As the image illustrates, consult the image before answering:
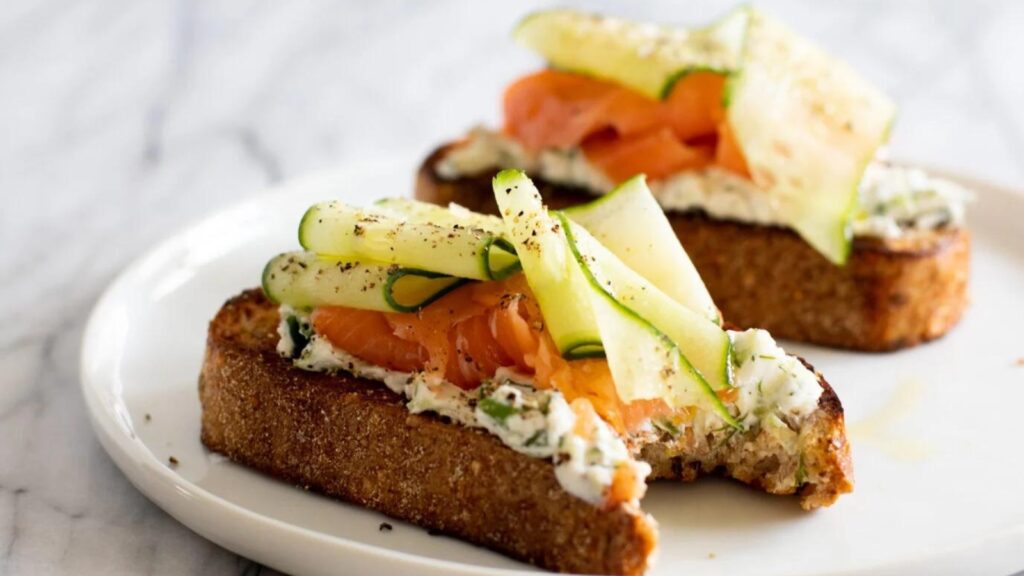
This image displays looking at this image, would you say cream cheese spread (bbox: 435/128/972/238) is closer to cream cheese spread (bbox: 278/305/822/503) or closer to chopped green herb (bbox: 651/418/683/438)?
cream cheese spread (bbox: 278/305/822/503)

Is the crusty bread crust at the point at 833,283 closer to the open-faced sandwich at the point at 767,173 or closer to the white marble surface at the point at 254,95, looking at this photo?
the open-faced sandwich at the point at 767,173

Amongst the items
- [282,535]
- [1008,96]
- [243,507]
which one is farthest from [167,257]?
[1008,96]

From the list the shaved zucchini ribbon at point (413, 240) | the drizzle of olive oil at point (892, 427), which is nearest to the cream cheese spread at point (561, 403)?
the shaved zucchini ribbon at point (413, 240)

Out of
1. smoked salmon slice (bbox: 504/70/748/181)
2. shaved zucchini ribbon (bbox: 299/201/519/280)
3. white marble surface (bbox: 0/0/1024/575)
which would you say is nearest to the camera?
shaved zucchini ribbon (bbox: 299/201/519/280)

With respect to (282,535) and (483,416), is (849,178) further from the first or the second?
(282,535)

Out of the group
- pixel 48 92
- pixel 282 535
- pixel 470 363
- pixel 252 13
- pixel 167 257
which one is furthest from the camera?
pixel 252 13

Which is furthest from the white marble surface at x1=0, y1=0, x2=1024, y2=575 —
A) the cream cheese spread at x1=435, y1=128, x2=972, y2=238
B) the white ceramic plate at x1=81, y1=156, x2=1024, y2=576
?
the cream cheese spread at x1=435, y1=128, x2=972, y2=238
